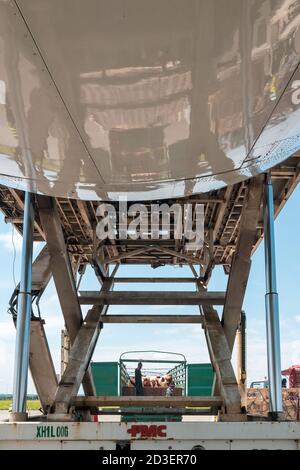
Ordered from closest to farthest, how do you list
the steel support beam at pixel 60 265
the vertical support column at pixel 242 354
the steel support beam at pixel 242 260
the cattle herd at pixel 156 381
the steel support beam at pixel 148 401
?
the steel support beam at pixel 148 401, the steel support beam at pixel 242 260, the steel support beam at pixel 60 265, the vertical support column at pixel 242 354, the cattle herd at pixel 156 381

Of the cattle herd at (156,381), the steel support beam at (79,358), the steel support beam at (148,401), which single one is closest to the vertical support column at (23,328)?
the steel support beam at (79,358)

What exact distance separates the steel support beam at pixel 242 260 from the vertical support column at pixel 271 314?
0.18m

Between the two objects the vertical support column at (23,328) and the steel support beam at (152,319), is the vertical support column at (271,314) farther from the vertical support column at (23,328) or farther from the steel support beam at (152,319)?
the vertical support column at (23,328)

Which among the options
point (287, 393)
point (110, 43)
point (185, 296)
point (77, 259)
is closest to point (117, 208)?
point (185, 296)

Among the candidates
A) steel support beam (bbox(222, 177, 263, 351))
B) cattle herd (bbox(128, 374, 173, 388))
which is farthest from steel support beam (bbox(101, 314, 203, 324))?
cattle herd (bbox(128, 374, 173, 388))

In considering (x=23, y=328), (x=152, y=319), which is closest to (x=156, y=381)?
(x=152, y=319)

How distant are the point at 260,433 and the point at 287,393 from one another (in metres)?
13.2

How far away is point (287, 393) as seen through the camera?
52.1 feet

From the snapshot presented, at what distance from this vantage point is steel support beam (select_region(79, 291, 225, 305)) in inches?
241

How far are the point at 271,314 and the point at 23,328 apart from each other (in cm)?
218

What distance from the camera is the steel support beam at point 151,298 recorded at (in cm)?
613

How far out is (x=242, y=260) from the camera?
577 centimetres
